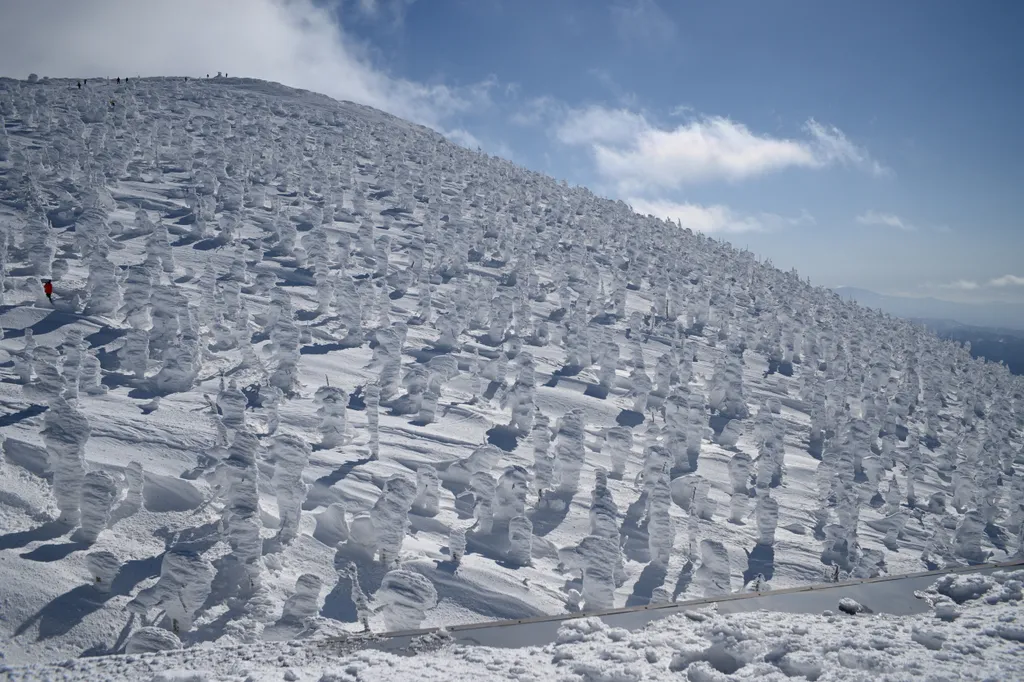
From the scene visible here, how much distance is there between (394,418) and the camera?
58.1 ft

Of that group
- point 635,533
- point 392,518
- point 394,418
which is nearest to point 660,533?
point 635,533

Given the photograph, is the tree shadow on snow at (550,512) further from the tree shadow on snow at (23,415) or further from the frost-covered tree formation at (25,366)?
the frost-covered tree formation at (25,366)

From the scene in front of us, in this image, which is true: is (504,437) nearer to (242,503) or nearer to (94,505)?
(242,503)

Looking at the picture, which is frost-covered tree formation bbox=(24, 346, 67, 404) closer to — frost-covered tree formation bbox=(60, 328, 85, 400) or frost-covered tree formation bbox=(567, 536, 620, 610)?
frost-covered tree formation bbox=(60, 328, 85, 400)

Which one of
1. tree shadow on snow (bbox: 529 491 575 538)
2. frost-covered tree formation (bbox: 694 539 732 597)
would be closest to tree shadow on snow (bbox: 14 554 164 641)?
tree shadow on snow (bbox: 529 491 575 538)

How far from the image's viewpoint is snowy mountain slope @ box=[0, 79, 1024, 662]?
9938mm

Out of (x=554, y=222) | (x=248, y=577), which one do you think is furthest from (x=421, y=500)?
(x=554, y=222)

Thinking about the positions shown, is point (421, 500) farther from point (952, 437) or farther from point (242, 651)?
point (952, 437)

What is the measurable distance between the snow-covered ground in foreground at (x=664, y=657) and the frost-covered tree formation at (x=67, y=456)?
129 inches

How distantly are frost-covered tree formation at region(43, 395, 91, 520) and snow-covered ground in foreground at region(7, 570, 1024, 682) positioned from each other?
3.27m

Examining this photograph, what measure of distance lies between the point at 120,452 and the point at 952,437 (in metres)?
31.4

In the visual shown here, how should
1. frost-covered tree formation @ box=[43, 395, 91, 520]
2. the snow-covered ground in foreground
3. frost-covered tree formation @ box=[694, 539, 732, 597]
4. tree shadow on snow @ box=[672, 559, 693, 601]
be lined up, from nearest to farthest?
1. the snow-covered ground in foreground
2. frost-covered tree formation @ box=[43, 395, 91, 520]
3. tree shadow on snow @ box=[672, 559, 693, 601]
4. frost-covered tree formation @ box=[694, 539, 732, 597]

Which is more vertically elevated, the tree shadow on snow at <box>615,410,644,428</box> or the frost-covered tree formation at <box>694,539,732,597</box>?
the tree shadow on snow at <box>615,410,644,428</box>

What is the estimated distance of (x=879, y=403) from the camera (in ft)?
92.6
